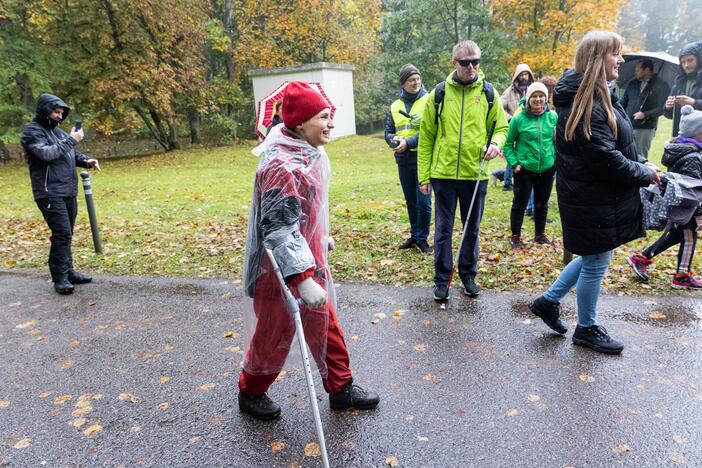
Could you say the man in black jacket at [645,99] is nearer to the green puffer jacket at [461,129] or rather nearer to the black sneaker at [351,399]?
the green puffer jacket at [461,129]

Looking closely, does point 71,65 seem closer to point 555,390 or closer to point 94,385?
point 94,385

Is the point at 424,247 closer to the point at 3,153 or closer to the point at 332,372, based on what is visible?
the point at 332,372

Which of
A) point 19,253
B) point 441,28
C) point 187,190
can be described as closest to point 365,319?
point 19,253

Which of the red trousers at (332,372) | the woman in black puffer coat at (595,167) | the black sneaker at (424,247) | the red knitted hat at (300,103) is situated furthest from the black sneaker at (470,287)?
the red knitted hat at (300,103)

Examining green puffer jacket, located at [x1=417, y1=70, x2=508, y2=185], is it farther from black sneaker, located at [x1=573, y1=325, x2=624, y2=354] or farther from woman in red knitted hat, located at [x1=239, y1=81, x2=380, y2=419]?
woman in red knitted hat, located at [x1=239, y1=81, x2=380, y2=419]

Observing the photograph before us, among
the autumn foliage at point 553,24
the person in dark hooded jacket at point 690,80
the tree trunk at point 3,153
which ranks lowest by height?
the tree trunk at point 3,153

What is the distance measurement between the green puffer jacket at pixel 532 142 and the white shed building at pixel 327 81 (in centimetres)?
1700

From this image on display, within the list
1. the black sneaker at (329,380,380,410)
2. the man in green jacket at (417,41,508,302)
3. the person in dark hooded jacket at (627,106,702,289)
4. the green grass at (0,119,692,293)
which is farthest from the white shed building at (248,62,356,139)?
the black sneaker at (329,380,380,410)

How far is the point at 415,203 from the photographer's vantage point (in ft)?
20.8

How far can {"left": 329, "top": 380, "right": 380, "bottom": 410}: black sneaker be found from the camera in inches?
127

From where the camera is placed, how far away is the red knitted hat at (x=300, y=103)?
2.64 m

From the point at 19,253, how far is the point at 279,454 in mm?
6301

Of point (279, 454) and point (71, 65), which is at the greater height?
point (71, 65)

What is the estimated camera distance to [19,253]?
7406 mm
